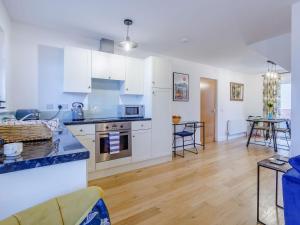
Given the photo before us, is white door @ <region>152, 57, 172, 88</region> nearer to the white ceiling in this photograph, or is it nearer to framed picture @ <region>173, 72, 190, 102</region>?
the white ceiling

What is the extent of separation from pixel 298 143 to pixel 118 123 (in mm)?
2500

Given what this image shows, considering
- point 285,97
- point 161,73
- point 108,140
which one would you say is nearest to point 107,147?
point 108,140

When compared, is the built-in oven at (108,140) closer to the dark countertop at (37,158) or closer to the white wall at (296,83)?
the dark countertop at (37,158)

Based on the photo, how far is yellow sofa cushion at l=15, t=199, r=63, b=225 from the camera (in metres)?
0.65

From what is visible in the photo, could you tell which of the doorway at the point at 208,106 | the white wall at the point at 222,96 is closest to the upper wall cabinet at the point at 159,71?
the white wall at the point at 222,96

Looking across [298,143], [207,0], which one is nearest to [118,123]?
[207,0]

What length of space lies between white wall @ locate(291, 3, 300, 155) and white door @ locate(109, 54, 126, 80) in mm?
2571

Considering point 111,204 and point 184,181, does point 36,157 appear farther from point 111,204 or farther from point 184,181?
point 184,181

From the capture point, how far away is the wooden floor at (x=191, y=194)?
6.31ft

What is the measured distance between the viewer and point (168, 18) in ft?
8.40

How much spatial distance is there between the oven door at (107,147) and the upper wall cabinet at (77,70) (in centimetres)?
85

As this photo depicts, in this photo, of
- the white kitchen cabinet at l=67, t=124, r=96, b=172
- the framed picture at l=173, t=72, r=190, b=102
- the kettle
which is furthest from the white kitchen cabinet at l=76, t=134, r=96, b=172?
the framed picture at l=173, t=72, r=190, b=102

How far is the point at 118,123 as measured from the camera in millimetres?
3111

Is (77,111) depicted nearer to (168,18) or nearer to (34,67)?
(34,67)
